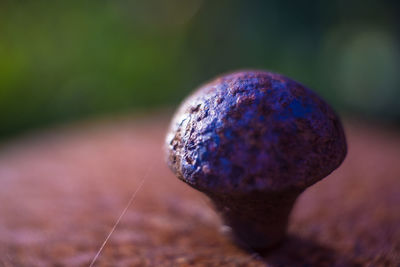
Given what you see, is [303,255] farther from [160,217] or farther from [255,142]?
[160,217]

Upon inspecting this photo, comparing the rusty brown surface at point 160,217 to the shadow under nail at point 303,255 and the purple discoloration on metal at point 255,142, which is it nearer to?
the shadow under nail at point 303,255

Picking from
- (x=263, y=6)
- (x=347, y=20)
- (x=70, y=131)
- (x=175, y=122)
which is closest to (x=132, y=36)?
(x=263, y=6)

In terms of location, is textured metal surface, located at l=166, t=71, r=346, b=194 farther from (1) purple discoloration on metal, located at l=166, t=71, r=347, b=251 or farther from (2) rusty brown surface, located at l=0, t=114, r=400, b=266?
(2) rusty brown surface, located at l=0, t=114, r=400, b=266

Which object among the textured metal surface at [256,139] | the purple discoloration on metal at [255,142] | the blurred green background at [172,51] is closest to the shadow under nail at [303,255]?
the purple discoloration on metal at [255,142]

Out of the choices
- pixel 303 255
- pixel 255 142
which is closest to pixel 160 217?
pixel 303 255

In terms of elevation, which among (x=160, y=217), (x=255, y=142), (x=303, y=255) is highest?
(x=160, y=217)

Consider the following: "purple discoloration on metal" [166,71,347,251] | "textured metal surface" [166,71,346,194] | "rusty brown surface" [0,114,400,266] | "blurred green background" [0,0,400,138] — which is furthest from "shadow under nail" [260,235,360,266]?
"blurred green background" [0,0,400,138]
